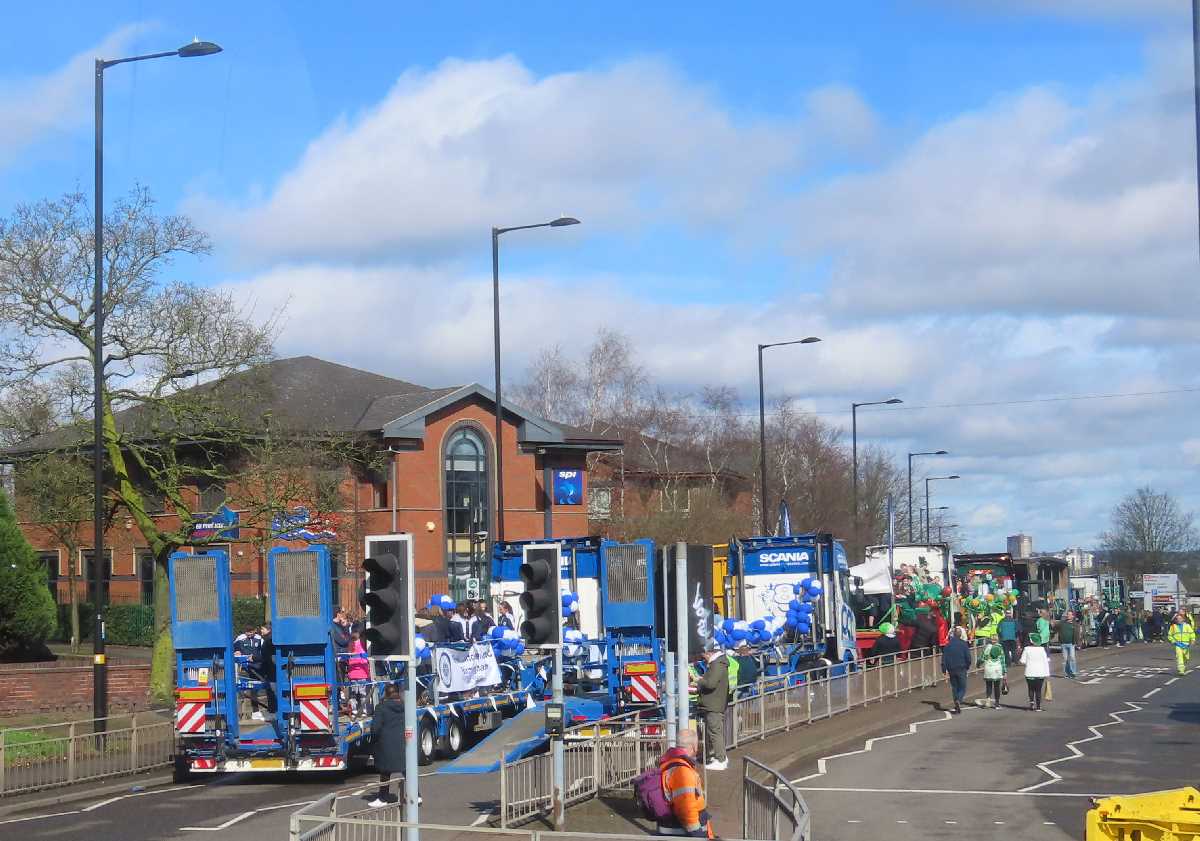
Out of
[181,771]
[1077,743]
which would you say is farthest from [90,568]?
[1077,743]

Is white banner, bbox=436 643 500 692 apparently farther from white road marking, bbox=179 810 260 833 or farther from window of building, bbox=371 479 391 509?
window of building, bbox=371 479 391 509

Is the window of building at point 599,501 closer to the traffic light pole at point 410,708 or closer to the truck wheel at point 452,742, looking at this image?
the truck wheel at point 452,742

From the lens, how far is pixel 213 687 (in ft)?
64.7

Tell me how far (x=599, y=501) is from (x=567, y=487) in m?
12.8

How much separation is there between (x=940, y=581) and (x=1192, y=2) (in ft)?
73.5

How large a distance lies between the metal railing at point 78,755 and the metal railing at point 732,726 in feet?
24.3

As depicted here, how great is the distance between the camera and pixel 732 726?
21.7 metres

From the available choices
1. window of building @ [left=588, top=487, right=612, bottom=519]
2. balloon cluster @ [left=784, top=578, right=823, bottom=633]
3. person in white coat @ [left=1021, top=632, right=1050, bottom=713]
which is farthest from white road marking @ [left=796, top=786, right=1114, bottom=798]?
window of building @ [left=588, top=487, right=612, bottom=519]

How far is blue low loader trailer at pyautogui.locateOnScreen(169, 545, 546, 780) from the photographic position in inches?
768

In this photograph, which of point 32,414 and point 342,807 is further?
point 32,414

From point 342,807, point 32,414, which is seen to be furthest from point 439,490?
point 342,807

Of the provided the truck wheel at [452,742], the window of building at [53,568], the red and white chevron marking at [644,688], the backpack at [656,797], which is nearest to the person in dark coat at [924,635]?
the red and white chevron marking at [644,688]

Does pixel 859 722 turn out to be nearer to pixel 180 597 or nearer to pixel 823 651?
pixel 823 651

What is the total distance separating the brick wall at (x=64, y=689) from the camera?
95.8 feet
